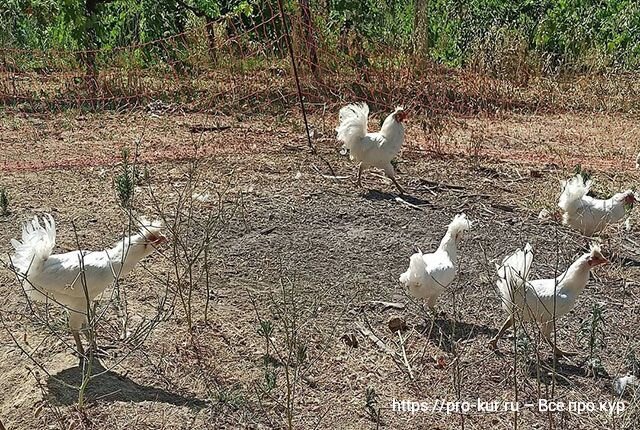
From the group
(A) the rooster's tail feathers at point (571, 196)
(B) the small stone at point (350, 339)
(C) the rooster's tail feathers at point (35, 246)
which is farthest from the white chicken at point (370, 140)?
(C) the rooster's tail feathers at point (35, 246)

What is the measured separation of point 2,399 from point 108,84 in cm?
615

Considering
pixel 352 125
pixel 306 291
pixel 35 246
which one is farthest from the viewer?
pixel 352 125

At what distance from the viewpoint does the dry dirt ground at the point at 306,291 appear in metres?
3.88

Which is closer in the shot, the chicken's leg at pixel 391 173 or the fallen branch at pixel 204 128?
the chicken's leg at pixel 391 173

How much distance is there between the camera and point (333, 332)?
14.7 ft

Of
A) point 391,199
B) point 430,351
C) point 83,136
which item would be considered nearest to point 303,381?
point 430,351

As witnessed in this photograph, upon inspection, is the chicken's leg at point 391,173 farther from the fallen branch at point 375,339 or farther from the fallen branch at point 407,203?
the fallen branch at point 375,339

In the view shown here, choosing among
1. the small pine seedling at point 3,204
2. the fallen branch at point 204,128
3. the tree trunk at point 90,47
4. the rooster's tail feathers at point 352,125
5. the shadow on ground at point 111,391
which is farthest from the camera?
the tree trunk at point 90,47

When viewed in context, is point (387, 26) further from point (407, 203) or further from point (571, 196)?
point (571, 196)

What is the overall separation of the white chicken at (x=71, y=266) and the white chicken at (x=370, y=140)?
276cm

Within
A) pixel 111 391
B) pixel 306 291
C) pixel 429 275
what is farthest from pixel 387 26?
pixel 111 391

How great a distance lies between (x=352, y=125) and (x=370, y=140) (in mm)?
212

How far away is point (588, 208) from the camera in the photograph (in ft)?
19.0

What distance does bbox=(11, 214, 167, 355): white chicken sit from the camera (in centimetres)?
407
